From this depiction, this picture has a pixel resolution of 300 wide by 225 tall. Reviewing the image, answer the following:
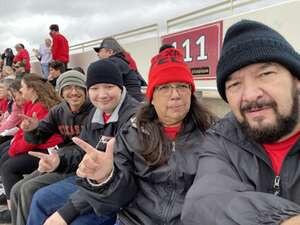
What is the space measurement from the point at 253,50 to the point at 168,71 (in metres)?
0.85

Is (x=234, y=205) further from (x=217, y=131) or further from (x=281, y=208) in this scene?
(x=217, y=131)

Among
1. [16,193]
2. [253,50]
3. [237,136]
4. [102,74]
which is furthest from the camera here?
[16,193]

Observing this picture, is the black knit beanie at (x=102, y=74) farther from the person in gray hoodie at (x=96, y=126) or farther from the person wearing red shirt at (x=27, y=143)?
the person wearing red shirt at (x=27, y=143)

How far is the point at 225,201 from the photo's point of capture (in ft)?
3.55

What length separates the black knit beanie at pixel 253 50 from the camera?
1.24m

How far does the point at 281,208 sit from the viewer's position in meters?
0.95

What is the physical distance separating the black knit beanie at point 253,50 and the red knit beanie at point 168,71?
69 centimetres

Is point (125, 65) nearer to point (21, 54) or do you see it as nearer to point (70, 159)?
point (70, 159)

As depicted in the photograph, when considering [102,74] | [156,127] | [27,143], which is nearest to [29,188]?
[27,143]

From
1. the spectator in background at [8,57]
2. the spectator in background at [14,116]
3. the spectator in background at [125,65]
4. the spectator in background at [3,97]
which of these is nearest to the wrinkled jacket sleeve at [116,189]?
the spectator in background at [125,65]

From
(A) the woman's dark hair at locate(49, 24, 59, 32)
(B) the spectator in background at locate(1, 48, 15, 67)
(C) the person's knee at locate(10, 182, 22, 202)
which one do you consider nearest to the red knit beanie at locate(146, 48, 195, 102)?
(C) the person's knee at locate(10, 182, 22, 202)

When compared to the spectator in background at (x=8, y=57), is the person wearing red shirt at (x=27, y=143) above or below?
below

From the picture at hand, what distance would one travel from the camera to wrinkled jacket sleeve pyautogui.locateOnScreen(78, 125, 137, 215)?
1751 millimetres

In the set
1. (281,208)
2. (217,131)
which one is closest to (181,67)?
(217,131)
